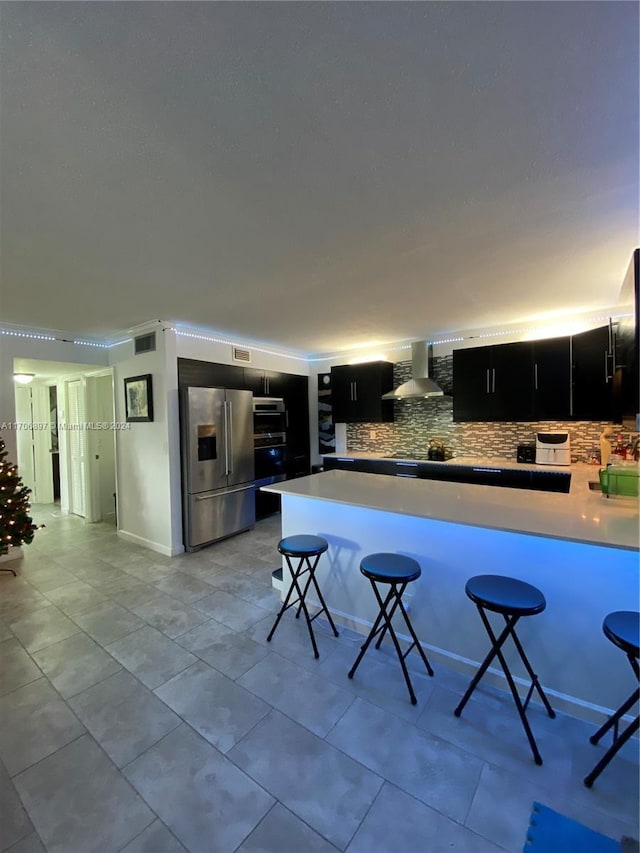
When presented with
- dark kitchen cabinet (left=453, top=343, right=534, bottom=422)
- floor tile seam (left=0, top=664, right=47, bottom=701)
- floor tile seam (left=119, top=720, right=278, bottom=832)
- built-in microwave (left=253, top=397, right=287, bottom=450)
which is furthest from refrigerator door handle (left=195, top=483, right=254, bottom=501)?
dark kitchen cabinet (left=453, top=343, right=534, bottom=422)

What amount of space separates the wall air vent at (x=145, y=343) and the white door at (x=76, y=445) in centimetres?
176

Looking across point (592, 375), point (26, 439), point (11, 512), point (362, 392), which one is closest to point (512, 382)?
point (592, 375)

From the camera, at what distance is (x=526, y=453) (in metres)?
4.16

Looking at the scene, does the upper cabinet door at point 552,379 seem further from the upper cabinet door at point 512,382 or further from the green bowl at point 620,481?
the green bowl at point 620,481

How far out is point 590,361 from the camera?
3.55 meters

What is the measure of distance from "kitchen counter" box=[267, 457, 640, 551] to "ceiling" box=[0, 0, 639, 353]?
5.22ft

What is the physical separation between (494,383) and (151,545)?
4489mm

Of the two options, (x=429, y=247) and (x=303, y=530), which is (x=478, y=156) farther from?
(x=303, y=530)

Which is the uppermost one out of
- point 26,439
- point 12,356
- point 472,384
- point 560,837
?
point 12,356

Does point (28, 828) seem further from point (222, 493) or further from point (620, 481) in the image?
point (620, 481)

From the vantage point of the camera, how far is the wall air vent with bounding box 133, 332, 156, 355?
405 centimetres

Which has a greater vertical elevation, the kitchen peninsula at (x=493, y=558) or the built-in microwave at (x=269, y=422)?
the built-in microwave at (x=269, y=422)

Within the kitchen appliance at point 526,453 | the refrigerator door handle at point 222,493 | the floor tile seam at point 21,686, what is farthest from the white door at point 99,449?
the kitchen appliance at point 526,453

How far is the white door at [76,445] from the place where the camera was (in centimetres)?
543
